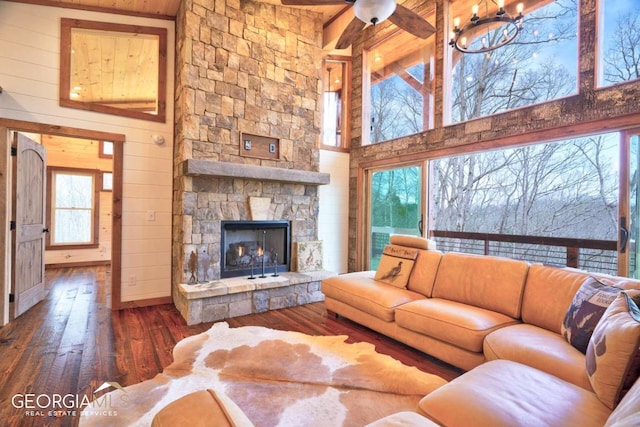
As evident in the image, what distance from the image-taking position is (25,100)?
330 centimetres

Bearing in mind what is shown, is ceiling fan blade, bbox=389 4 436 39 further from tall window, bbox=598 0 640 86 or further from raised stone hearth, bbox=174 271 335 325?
raised stone hearth, bbox=174 271 335 325

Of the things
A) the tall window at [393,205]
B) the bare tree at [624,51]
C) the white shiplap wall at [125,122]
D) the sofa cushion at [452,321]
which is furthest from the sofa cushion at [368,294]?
the bare tree at [624,51]

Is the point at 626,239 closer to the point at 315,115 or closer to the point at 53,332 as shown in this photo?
the point at 315,115

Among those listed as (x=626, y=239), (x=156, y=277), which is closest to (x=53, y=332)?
(x=156, y=277)

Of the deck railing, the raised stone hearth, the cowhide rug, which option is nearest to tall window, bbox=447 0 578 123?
the deck railing

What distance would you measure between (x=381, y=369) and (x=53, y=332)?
315 cm

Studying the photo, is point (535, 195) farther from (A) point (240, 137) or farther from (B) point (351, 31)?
(A) point (240, 137)

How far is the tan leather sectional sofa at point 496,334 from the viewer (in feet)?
4.21

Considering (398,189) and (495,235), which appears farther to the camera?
(398,189)

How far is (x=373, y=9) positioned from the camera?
2.29 metres

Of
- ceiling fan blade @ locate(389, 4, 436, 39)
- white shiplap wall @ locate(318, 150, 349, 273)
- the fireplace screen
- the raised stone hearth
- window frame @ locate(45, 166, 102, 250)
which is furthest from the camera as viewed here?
window frame @ locate(45, 166, 102, 250)

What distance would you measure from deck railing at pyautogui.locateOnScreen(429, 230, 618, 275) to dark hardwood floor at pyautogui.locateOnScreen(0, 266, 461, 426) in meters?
2.03

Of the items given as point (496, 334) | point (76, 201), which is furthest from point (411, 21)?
A: point (76, 201)

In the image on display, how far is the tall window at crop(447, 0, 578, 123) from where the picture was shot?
10.6 ft
